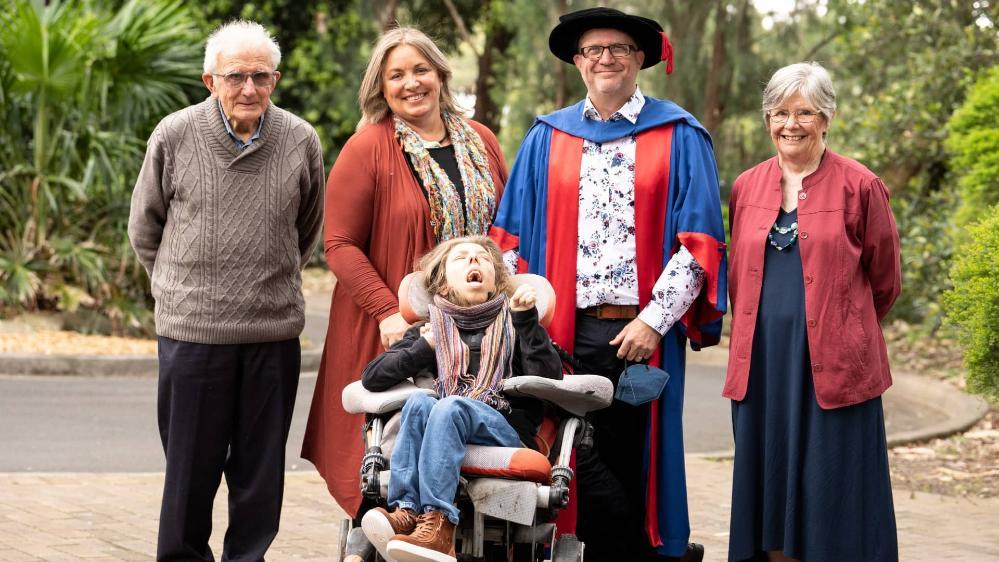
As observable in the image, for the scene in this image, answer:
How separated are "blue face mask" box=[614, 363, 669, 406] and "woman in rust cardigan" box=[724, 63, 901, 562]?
0.33 metres

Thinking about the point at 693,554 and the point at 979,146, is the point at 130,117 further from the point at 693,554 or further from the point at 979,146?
the point at 693,554

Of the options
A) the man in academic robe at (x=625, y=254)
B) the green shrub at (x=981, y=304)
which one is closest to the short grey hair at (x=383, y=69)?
the man in academic robe at (x=625, y=254)

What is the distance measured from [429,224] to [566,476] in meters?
1.28

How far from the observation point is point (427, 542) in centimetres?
437

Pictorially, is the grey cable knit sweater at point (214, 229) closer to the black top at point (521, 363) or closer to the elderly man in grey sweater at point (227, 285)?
the elderly man in grey sweater at point (227, 285)

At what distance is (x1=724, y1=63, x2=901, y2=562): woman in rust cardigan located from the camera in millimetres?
5027

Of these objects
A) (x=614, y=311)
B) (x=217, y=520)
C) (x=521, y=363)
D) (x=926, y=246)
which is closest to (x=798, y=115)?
(x=614, y=311)

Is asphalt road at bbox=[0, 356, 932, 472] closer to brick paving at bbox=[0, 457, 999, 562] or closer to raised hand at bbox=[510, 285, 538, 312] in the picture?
brick paving at bbox=[0, 457, 999, 562]

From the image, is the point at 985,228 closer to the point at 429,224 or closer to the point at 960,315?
the point at 960,315

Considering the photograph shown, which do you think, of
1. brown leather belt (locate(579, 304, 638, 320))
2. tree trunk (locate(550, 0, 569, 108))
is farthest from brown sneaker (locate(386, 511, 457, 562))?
tree trunk (locate(550, 0, 569, 108))

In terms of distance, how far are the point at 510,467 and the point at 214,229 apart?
1.57 m

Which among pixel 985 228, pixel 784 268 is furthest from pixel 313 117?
pixel 784 268

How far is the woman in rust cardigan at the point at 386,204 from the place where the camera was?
541 centimetres

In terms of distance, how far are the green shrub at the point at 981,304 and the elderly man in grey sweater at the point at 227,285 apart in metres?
3.72
